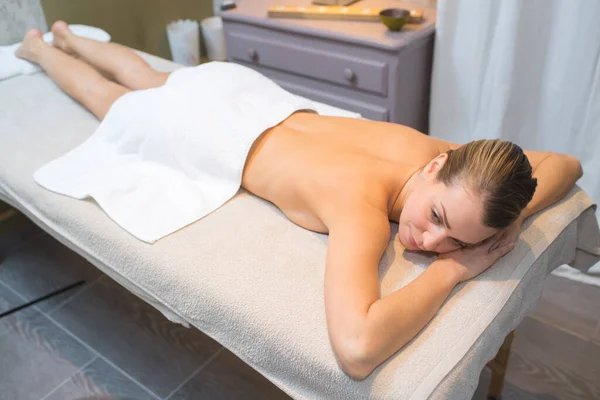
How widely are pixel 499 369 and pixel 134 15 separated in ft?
6.97

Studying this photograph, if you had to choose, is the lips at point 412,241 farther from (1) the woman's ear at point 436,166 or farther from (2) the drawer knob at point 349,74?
(2) the drawer knob at point 349,74

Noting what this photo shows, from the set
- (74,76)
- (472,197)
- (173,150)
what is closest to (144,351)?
(173,150)

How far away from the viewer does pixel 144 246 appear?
1.21m

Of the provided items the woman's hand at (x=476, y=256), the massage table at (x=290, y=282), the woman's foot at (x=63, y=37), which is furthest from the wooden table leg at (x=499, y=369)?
the woman's foot at (x=63, y=37)

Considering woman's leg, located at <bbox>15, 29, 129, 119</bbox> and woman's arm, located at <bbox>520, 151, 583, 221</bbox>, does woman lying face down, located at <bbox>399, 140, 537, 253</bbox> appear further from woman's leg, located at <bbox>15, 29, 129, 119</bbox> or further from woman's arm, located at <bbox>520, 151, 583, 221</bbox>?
woman's leg, located at <bbox>15, 29, 129, 119</bbox>

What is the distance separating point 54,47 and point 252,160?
1092 mm

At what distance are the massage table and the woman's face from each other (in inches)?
2.9

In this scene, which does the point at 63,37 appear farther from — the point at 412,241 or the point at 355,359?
the point at 355,359

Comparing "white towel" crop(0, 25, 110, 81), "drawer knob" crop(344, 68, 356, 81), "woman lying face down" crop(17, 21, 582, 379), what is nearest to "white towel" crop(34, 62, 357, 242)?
"woman lying face down" crop(17, 21, 582, 379)

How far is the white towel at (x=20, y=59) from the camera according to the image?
1.94 meters

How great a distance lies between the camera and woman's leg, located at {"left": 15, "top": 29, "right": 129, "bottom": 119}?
5.61ft

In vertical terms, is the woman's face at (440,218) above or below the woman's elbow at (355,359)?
above

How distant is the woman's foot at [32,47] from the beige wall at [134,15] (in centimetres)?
28

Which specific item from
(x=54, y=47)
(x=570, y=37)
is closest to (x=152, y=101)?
(x=54, y=47)
